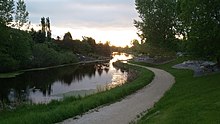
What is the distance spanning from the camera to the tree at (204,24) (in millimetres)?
39031

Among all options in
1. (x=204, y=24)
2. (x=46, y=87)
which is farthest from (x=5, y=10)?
(x=204, y=24)

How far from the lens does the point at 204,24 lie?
39750mm

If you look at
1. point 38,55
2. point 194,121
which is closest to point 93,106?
point 194,121

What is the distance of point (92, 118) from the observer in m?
23.5

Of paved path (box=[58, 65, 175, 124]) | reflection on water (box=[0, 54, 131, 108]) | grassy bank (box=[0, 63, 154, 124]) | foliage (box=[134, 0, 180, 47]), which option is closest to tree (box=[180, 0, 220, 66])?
grassy bank (box=[0, 63, 154, 124])

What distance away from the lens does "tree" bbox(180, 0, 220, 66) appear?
39.0 m

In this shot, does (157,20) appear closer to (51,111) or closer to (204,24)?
(204,24)

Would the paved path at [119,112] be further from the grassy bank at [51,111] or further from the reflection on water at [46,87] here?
the reflection on water at [46,87]

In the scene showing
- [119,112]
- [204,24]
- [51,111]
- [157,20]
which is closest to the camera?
[119,112]

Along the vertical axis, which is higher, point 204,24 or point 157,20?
point 157,20

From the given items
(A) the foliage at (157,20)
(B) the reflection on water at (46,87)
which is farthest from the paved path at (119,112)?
(A) the foliage at (157,20)

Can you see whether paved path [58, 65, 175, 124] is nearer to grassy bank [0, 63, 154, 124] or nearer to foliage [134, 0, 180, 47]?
grassy bank [0, 63, 154, 124]

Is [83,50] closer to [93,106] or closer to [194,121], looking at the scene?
[93,106]

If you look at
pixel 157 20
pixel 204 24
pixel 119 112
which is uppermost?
pixel 157 20
